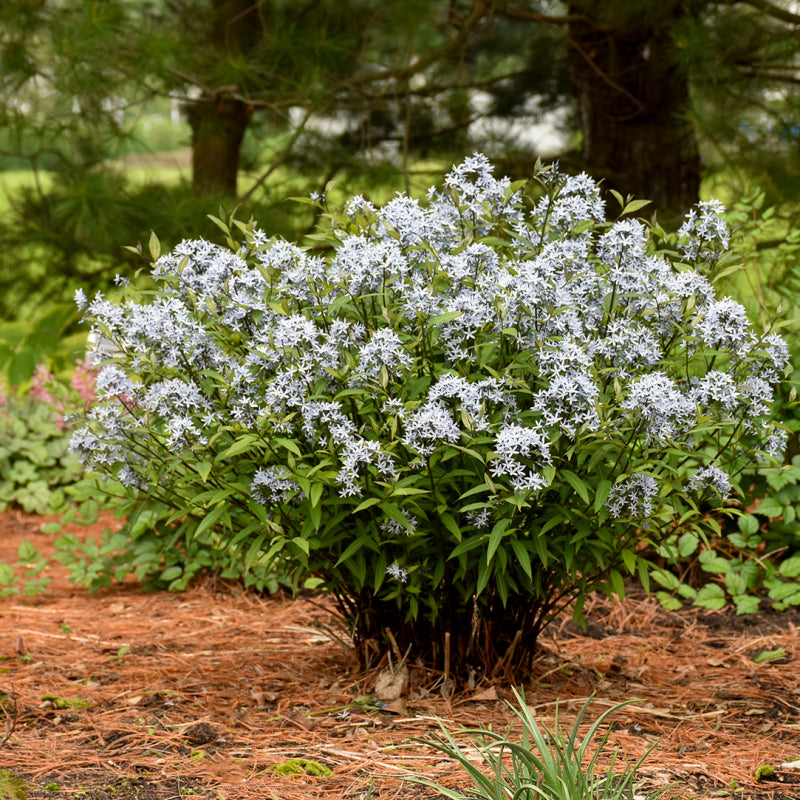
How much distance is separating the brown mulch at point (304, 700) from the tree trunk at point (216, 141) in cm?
280

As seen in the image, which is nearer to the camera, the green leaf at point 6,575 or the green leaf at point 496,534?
the green leaf at point 496,534

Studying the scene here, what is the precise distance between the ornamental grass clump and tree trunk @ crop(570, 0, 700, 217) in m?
3.38

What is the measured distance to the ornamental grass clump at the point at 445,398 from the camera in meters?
2.48

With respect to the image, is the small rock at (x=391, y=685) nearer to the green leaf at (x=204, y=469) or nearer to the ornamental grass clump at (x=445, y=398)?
the ornamental grass clump at (x=445, y=398)

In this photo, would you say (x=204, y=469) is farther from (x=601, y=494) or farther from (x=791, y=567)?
(x=791, y=567)

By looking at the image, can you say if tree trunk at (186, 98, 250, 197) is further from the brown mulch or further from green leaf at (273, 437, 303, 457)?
green leaf at (273, 437, 303, 457)

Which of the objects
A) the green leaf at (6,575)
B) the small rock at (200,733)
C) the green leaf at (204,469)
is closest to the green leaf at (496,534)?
the green leaf at (204,469)

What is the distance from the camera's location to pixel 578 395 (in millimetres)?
2404

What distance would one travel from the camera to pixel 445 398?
2.62m

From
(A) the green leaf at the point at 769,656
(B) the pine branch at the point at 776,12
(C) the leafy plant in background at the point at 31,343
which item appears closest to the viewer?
(A) the green leaf at the point at 769,656

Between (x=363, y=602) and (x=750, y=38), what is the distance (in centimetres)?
424

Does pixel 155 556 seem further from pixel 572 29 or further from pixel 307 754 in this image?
pixel 572 29

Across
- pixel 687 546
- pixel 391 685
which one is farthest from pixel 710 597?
pixel 391 685

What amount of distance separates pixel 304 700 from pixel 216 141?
419 cm
